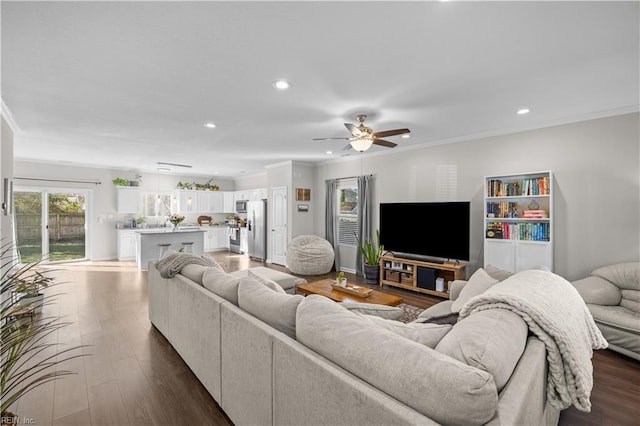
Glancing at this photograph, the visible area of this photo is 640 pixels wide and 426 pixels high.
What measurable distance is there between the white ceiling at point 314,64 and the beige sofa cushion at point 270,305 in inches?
67.4

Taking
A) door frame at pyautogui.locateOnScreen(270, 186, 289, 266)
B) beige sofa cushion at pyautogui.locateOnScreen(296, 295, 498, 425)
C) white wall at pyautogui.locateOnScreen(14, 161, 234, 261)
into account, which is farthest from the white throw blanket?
white wall at pyautogui.locateOnScreen(14, 161, 234, 261)

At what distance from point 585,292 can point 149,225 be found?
961 centimetres

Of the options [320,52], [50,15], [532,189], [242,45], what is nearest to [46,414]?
[50,15]

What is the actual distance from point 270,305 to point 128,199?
804cm

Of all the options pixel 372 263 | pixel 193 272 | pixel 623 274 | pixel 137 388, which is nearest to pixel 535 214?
pixel 623 274

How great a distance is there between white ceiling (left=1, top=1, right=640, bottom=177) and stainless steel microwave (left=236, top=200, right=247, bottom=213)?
16.3 ft

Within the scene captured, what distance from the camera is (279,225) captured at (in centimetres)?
743

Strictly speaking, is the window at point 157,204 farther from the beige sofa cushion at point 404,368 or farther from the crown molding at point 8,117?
the beige sofa cushion at point 404,368

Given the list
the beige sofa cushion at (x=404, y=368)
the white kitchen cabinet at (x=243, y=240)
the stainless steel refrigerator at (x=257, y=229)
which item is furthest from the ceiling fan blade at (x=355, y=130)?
the white kitchen cabinet at (x=243, y=240)

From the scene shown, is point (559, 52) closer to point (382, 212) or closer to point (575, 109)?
point (575, 109)

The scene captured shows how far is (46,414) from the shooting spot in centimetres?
201

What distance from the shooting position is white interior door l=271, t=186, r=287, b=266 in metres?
7.25

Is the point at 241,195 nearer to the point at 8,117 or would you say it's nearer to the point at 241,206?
the point at 241,206

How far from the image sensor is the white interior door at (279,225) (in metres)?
7.25
